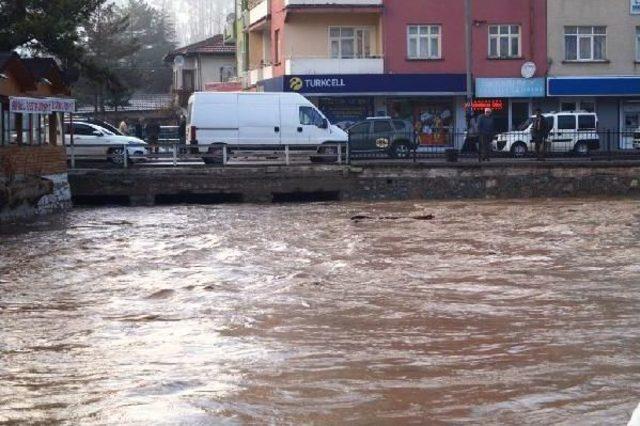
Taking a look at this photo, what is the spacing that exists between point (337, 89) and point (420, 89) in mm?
3286

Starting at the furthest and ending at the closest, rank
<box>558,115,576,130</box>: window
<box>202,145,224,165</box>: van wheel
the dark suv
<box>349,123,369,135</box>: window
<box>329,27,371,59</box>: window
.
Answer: <box>329,27,371,59</box>: window, <box>558,115,576,130</box>: window, <box>349,123,369,135</box>: window, the dark suv, <box>202,145,224,165</box>: van wheel

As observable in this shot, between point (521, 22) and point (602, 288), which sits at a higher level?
point (521, 22)

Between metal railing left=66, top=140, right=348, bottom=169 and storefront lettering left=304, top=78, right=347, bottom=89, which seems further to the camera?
storefront lettering left=304, top=78, right=347, bottom=89

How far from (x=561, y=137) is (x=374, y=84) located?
10.5 m

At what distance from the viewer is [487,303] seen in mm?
15062

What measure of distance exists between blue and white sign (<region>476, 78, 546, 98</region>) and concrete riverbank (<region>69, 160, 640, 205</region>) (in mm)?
13382

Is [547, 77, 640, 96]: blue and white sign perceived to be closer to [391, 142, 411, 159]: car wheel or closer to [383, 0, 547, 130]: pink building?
[383, 0, 547, 130]: pink building

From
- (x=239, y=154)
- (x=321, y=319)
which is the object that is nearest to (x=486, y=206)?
(x=239, y=154)

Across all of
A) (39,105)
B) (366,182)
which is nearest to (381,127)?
(366,182)

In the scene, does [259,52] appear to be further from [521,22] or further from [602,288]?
[602,288]

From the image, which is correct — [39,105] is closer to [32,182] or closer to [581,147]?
[32,182]

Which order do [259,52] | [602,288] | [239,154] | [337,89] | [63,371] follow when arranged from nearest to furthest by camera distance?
[63,371] → [602,288] → [239,154] → [337,89] → [259,52]

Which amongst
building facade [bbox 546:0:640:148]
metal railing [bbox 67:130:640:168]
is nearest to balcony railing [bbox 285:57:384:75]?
building facade [bbox 546:0:640:148]

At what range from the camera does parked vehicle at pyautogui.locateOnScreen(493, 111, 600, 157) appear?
36.5 m
